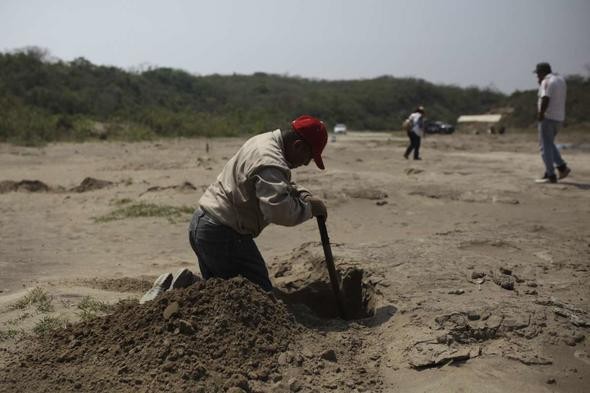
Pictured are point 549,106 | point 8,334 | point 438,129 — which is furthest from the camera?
point 438,129

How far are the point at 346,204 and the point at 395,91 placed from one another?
54967 mm

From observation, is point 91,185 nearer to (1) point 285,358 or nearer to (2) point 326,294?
(2) point 326,294

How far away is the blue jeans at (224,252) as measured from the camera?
12.1 feet

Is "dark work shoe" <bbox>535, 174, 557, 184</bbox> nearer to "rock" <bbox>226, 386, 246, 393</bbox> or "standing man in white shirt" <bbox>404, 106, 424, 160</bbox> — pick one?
"standing man in white shirt" <bbox>404, 106, 424, 160</bbox>

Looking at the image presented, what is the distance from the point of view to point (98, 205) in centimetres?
880

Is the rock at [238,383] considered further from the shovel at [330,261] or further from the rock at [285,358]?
the shovel at [330,261]

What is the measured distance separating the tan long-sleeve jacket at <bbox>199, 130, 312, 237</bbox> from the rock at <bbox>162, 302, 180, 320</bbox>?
0.59 metres

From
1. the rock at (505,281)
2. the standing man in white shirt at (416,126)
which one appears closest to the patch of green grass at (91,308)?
the rock at (505,281)

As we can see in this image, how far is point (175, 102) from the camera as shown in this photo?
43.8m

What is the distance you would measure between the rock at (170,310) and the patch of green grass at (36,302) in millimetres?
1109

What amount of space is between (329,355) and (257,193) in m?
0.94

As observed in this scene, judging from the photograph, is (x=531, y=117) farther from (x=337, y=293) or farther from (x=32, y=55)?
(x=337, y=293)

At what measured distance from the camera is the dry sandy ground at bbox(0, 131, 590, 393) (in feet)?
10.7

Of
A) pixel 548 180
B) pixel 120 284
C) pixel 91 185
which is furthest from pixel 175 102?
pixel 120 284
